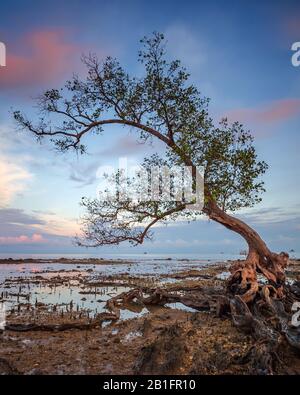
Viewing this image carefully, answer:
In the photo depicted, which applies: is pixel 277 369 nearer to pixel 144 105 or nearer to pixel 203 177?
pixel 203 177

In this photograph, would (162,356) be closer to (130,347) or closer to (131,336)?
(130,347)

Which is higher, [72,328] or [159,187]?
[159,187]

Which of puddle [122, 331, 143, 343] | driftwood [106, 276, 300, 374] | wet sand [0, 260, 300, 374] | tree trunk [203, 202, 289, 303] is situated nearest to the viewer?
driftwood [106, 276, 300, 374]

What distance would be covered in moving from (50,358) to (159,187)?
390 inches

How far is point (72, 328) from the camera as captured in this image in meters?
15.9

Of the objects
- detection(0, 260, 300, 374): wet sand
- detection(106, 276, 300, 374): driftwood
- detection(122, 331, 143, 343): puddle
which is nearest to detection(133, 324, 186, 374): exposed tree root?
detection(0, 260, 300, 374): wet sand

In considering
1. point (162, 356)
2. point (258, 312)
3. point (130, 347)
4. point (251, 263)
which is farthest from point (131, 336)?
point (251, 263)

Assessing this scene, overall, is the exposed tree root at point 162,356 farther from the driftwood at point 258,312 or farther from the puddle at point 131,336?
the puddle at point 131,336

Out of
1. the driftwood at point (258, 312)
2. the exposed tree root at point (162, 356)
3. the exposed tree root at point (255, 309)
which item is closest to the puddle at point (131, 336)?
the exposed tree root at point (162, 356)

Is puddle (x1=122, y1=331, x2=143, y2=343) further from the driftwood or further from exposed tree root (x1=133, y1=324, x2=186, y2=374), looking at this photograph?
the driftwood

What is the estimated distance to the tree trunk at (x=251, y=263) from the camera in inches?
690

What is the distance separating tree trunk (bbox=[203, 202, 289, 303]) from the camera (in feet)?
57.5

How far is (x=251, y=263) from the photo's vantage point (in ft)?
59.9
